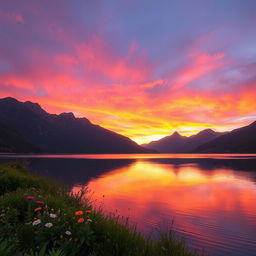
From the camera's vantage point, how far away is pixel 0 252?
3.59 metres

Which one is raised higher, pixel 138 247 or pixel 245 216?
pixel 138 247

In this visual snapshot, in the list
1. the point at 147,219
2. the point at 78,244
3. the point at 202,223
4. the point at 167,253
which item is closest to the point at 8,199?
the point at 78,244

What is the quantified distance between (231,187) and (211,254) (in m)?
25.6

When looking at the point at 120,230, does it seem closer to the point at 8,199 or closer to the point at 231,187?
the point at 8,199

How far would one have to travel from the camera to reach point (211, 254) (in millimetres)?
11781

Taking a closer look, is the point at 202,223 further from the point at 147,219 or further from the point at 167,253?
the point at 167,253

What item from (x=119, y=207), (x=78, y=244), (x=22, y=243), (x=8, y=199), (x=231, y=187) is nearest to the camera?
(x=78, y=244)

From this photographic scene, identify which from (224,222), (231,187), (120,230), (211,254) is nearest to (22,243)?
(120,230)

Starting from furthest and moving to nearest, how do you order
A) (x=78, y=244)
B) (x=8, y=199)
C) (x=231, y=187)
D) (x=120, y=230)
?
(x=231, y=187) < (x=8, y=199) < (x=120, y=230) < (x=78, y=244)

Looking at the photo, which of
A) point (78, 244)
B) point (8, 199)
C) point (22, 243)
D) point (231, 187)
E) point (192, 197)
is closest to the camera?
point (78, 244)

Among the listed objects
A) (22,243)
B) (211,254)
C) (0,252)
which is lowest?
(211,254)

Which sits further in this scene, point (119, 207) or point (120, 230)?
point (119, 207)

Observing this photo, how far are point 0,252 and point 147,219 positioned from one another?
1539cm

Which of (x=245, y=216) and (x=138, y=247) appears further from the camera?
(x=245, y=216)
